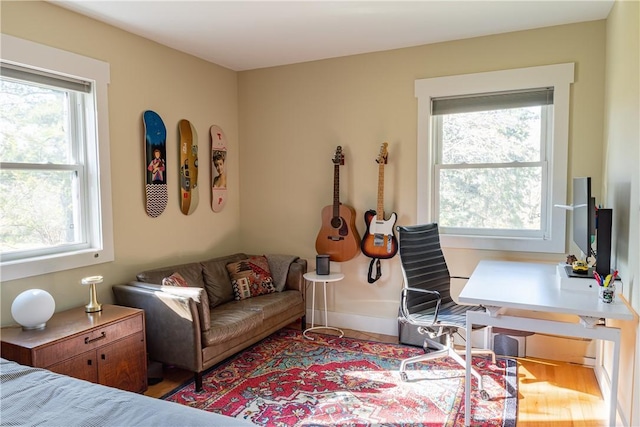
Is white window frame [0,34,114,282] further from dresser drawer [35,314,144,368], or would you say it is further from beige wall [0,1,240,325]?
dresser drawer [35,314,144,368]

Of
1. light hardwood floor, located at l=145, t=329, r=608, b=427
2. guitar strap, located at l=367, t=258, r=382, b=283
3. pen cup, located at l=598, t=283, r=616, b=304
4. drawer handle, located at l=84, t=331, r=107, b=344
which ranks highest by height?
pen cup, located at l=598, t=283, r=616, b=304

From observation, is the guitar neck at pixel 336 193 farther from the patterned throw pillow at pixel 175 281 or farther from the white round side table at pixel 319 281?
the patterned throw pillow at pixel 175 281

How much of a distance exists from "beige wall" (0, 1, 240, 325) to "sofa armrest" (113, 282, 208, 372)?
329 millimetres

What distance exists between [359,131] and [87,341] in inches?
105

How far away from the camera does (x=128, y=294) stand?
9.81 ft

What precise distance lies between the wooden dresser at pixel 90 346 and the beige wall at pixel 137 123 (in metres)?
0.27

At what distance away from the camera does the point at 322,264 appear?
3740 mm

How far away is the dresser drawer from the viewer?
7.24ft

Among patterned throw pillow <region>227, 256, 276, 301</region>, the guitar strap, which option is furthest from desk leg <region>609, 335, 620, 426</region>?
patterned throw pillow <region>227, 256, 276, 301</region>

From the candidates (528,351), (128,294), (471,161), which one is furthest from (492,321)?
(128,294)

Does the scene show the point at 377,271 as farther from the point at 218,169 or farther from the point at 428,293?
the point at 218,169

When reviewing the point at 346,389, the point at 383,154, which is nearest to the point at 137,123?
the point at 383,154

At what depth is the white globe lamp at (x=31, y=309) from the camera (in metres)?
2.35

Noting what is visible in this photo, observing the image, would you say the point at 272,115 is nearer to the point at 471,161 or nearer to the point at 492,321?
the point at 471,161
